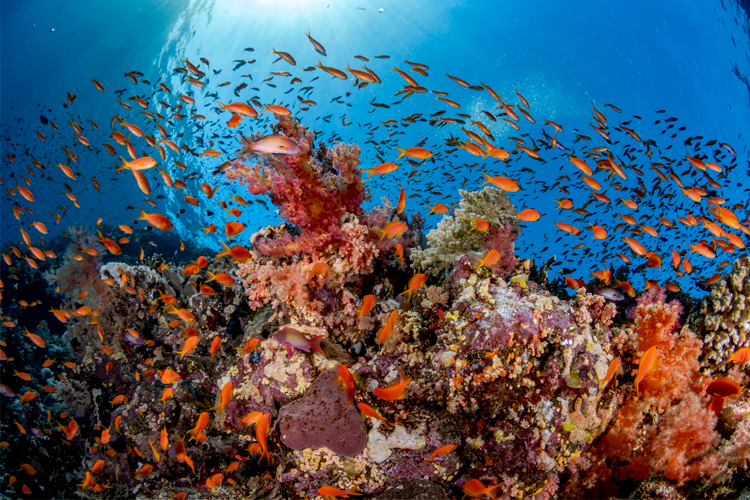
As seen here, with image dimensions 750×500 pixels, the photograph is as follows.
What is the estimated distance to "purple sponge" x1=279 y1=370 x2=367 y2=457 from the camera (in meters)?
2.90

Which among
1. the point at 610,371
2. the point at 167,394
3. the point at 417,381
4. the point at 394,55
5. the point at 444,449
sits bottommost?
the point at 444,449

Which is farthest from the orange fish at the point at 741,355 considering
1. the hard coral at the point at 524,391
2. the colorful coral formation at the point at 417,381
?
the hard coral at the point at 524,391

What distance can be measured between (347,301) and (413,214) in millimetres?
3943

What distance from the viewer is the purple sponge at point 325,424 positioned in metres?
2.90

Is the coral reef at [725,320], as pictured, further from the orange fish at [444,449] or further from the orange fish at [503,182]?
the orange fish at [444,449]

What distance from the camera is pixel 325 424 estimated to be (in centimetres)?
293

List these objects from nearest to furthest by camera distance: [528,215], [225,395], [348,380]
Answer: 1. [348,380]
2. [225,395]
3. [528,215]

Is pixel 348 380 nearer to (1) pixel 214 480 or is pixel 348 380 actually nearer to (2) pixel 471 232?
(1) pixel 214 480

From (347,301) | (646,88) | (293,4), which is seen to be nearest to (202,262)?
(347,301)

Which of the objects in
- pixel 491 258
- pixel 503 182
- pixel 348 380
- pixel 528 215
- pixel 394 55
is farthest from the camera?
pixel 394 55

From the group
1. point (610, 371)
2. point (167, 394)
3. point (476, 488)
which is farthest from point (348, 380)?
point (167, 394)

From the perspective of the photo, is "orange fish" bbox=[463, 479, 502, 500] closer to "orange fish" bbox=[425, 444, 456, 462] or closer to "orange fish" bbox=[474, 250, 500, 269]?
"orange fish" bbox=[425, 444, 456, 462]

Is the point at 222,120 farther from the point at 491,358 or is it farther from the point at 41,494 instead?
the point at 491,358

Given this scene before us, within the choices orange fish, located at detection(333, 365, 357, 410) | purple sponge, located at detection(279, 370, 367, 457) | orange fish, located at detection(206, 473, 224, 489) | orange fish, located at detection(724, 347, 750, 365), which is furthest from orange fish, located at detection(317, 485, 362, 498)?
orange fish, located at detection(724, 347, 750, 365)
